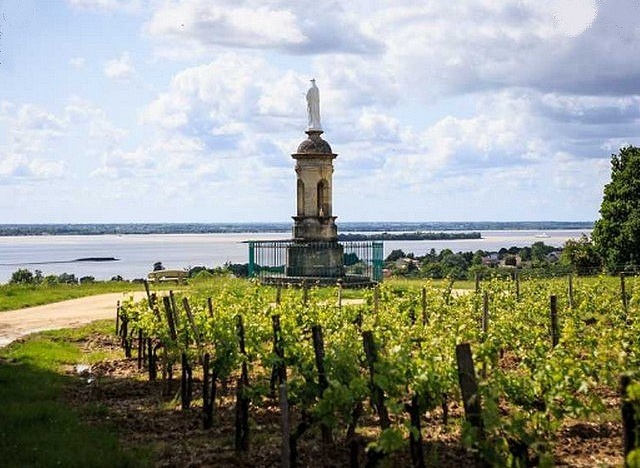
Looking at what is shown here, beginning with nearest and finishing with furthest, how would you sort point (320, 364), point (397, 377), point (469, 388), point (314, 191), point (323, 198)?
point (469, 388)
point (397, 377)
point (320, 364)
point (314, 191)
point (323, 198)

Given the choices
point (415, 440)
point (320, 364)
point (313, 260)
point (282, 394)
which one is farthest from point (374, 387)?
point (313, 260)

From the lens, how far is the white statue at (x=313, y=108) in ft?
105

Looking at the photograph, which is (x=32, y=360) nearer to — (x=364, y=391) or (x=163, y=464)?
(x=163, y=464)

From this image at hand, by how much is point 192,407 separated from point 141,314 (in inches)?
141

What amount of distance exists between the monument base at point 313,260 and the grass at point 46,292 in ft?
21.6

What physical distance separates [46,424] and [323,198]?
2014cm

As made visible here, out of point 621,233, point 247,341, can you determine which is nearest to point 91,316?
point 247,341

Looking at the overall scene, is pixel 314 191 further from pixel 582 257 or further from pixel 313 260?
pixel 582 257

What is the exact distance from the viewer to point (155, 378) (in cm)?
1608

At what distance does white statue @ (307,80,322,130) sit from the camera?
105 ft

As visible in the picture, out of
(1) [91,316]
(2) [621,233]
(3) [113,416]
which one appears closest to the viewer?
(3) [113,416]

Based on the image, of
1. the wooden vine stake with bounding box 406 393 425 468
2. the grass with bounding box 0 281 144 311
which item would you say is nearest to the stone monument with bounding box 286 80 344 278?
the grass with bounding box 0 281 144 311

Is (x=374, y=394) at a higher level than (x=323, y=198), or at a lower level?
lower

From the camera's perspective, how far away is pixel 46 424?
11.9 metres
